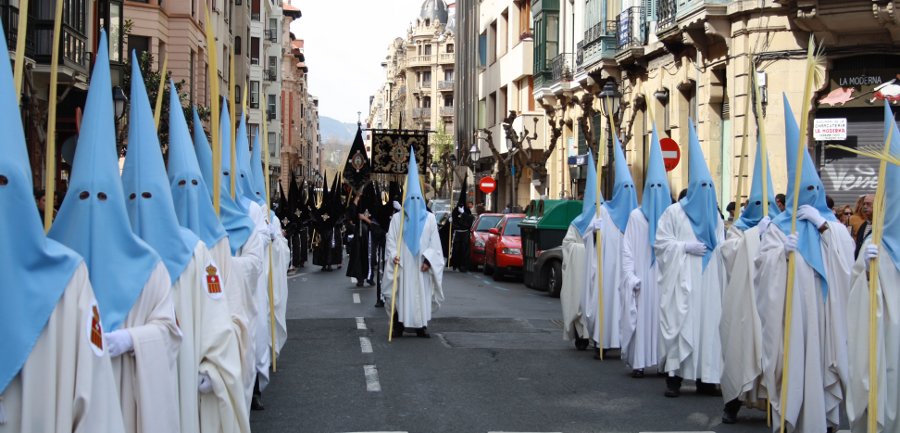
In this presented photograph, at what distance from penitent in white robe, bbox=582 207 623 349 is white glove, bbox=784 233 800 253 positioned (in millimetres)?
4372

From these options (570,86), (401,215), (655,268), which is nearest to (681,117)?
(570,86)

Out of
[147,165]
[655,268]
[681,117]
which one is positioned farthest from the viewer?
[681,117]

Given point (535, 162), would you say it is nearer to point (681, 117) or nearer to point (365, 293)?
point (681, 117)

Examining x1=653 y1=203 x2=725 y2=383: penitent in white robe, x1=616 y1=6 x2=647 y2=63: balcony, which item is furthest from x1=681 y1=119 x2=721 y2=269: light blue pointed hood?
x1=616 y1=6 x2=647 y2=63: balcony

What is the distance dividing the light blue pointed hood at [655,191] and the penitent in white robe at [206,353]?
6.19 meters

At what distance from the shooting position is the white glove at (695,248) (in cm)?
1005

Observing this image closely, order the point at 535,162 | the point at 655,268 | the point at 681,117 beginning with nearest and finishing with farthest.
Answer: the point at 655,268 < the point at 681,117 < the point at 535,162

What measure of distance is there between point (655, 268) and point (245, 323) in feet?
19.3

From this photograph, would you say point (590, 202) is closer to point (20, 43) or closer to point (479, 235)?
point (20, 43)

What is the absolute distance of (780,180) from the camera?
22000mm

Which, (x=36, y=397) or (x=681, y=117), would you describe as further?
(x=681, y=117)

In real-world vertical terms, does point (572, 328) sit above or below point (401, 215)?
below

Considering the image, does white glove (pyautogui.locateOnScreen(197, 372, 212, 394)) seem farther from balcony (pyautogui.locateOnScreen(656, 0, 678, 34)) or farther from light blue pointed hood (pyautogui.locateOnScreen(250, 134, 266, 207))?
balcony (pyautogui.locateOnScreen(656, 0, 678, 34))

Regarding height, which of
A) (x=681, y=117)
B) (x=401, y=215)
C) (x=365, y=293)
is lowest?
(x=365, y=293)
